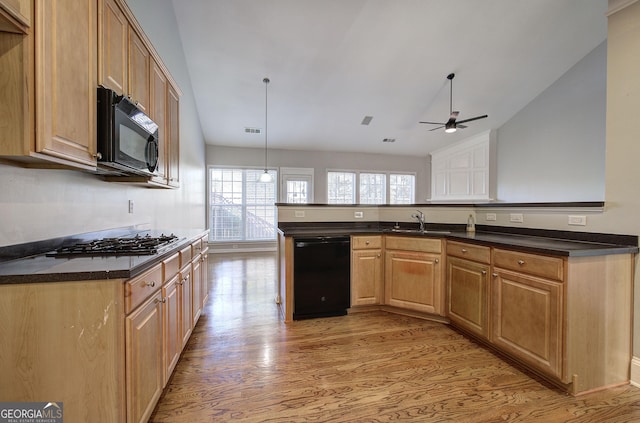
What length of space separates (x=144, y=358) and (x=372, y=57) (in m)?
4.73

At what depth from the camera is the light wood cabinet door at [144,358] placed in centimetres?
119

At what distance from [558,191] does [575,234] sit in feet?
13.5

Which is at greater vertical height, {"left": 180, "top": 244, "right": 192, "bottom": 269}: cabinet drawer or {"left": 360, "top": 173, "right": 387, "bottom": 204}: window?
{"left": 360, "top": 173, "right": 387, "bottom": 204}: window

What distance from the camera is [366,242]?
2.96m

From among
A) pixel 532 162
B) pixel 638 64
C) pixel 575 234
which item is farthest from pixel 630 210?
pixel 532 162

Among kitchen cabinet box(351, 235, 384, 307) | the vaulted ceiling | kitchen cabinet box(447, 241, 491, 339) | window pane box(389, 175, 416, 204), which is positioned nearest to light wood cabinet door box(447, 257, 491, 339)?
kitchen cabinet box(447, 241, 491, 339)

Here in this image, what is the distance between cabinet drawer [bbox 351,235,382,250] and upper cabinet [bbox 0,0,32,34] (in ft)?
8.69

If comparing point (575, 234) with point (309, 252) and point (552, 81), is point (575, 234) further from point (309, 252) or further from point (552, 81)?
point (552, 81)

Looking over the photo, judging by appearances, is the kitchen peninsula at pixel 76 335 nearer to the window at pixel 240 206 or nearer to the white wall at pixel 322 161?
the window at pixel 240 206

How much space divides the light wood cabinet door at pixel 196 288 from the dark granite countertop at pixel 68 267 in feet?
3.06

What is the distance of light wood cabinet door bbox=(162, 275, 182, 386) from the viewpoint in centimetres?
162

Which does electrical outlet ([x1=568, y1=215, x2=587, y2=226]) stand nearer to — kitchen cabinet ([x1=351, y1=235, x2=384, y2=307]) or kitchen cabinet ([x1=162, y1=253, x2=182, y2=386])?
kitchen cabinet ([x1=351, y1=235, x2=384, y2=307])

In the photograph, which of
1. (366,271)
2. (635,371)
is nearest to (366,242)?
(366,271)

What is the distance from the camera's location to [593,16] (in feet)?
12.7
